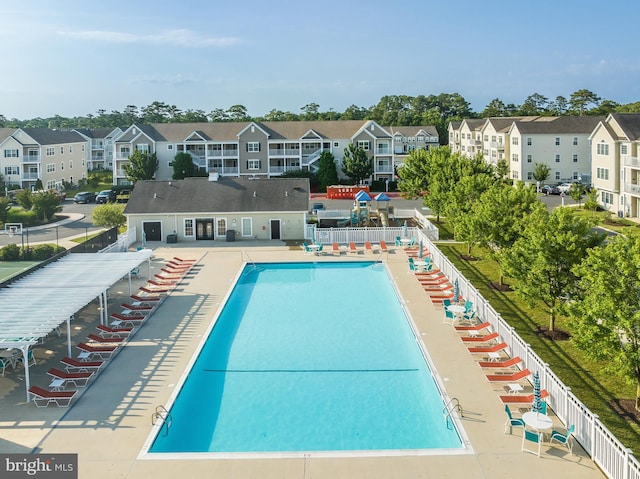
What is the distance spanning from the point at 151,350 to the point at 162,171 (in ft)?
179

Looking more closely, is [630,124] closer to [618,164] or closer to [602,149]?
[602,149]

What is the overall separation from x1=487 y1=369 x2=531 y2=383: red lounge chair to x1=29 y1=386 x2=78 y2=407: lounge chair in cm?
1140

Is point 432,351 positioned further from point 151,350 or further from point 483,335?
point 151,350

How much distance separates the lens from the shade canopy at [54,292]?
17.9 m

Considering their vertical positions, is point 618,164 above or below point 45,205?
above

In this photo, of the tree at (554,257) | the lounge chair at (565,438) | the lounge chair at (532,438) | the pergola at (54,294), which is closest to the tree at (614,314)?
the lounge chair at (565,438)

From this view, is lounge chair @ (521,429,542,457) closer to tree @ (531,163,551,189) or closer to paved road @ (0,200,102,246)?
paved road @ (0,200,102,246)

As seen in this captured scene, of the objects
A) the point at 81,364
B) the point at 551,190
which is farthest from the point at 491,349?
the point at 551,190

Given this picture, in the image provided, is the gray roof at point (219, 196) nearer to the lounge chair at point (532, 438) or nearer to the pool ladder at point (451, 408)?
the pool ladder at point (451, 408)

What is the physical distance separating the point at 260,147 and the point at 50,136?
25.7m

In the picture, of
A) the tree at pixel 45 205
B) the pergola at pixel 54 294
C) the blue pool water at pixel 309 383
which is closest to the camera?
the blue pool water at pixel 309 383

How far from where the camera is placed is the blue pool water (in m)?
15.6

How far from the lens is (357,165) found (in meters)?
66.8

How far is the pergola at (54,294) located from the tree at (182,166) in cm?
4117
